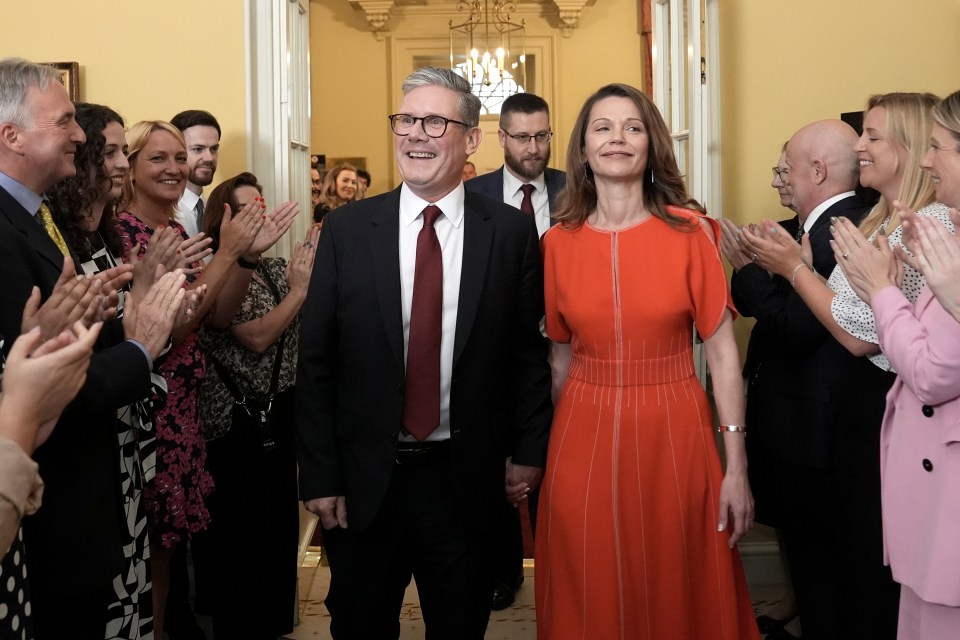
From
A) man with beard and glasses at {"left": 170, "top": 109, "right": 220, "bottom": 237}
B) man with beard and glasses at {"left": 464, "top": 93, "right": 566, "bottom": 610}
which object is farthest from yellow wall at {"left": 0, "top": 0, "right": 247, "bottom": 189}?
man with beard and glasses at {"left": 464, "top": 93, "right": 566, "bottom": 610}

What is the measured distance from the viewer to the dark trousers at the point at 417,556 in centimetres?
252

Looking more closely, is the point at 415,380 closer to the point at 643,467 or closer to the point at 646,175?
the point at 643,467

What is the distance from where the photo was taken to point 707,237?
101 inches

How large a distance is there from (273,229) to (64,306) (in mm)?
1365

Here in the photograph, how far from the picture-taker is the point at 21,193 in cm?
217

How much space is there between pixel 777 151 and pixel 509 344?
6.76ft

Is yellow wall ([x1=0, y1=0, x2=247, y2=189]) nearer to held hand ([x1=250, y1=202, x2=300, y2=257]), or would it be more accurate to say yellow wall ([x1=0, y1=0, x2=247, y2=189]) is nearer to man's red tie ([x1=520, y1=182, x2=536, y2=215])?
Answer: held hand ([x1=250, y1=202, x2=300, y2=257])

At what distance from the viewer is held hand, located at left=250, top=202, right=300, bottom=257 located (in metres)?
3.24

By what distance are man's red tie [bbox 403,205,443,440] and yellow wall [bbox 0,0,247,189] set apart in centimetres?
183

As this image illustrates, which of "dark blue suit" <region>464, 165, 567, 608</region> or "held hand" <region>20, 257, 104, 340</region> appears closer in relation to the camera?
"held hand" <region>20, 257, 104, 340</region>

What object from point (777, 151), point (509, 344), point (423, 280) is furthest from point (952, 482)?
point (777, 151)

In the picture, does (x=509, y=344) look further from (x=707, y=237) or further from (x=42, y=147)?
(x=42, y=147)

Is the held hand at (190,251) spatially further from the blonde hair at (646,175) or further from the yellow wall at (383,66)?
the yellow wall at (383,66)

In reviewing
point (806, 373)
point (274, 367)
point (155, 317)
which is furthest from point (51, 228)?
point (806, 373)
